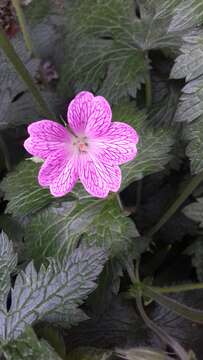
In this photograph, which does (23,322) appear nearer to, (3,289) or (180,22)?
(3,289)

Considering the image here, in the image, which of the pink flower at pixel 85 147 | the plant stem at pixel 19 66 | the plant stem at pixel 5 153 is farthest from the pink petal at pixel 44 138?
the plant stem at pixel 5 153

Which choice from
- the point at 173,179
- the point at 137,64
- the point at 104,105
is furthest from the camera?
the point at 173,179

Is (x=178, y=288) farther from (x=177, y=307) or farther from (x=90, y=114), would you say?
(x=90, y=114)

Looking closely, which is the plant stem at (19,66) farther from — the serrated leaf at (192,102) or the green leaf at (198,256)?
the green leaf at (198,256)

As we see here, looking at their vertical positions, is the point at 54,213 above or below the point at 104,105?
below

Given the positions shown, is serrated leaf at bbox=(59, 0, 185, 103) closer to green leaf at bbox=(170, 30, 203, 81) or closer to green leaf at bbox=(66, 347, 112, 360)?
green leaf at bbox=(170, 30, 203, 81)

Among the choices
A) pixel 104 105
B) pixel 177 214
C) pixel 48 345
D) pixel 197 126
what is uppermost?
pixel 104 105

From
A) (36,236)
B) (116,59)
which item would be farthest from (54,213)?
(116,59)
